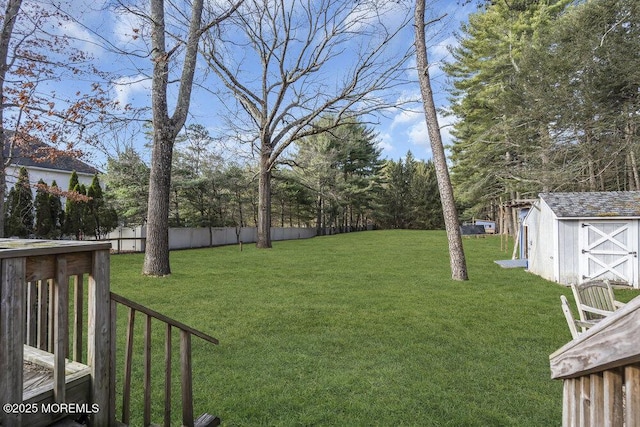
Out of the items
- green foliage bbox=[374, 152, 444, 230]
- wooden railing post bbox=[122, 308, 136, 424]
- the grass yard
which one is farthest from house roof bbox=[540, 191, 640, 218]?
green foliage bbox=[374, 152, 444, 230]

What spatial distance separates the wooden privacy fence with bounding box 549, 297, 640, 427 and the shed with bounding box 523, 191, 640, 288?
323 inches

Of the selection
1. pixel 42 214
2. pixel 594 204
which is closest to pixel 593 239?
pixel 594 204

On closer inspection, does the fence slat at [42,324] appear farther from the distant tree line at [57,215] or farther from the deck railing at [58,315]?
the distant tree line at [57,215]

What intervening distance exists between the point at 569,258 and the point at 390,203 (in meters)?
30.7

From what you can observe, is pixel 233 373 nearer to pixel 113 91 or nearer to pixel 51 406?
pixel 51 406

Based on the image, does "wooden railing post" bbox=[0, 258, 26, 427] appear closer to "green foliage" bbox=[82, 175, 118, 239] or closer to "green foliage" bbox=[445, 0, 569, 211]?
"green foliage" bbox=[445, 0, 569, 211]

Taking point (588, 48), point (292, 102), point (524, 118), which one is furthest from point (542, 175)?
point (292, 102)

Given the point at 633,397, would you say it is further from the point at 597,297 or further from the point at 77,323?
the point at 597,297

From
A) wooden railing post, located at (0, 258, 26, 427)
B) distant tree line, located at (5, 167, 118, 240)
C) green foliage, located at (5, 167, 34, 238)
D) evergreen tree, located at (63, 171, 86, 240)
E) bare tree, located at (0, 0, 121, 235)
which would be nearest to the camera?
wooden railing post, located at (0, 258, 26, 427)

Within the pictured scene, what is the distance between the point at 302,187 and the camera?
24844mm

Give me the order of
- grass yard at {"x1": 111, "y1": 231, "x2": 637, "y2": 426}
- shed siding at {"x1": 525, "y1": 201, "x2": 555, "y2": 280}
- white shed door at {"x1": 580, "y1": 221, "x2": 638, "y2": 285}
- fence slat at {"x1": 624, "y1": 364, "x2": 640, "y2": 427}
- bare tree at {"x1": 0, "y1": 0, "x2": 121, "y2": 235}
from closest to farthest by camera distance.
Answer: fence slat at {"x1": 624, "y1": 364, "x2": 640, "y2": 427}
grass yard at {"x1": 111, "y1": 231, "x2": 637, "y2": 426}
bare tree at {"x1": 0, "y1": 0, "x2": 121, "y2": 235}
white shed door at {"x1": 580, "y1": 221, "x2": 638, "y2": 285}
shed siding at {"x1": 525, "y1": 201, "x2": 555, "y2": 280}

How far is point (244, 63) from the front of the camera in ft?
44.3

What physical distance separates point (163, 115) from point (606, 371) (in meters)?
8.80

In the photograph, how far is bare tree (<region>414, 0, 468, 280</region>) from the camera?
8.12 metres
